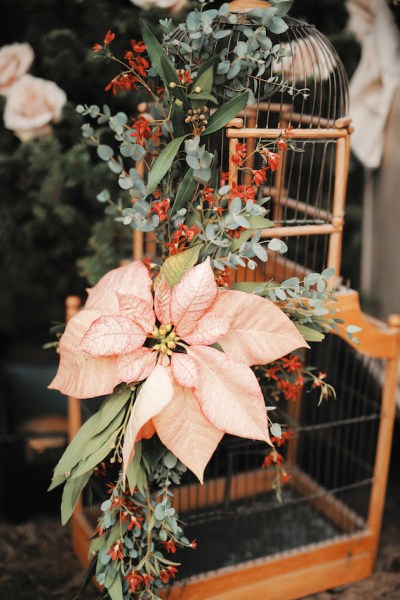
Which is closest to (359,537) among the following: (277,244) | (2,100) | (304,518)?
(304,518)

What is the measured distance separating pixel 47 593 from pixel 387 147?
142cm

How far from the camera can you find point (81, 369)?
89cm

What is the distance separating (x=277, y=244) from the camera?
0.92 meters

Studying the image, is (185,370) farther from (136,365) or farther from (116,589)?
(116,589)

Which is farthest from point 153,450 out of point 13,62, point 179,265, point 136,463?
point 13,62

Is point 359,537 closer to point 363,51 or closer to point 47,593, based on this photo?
point 47,593

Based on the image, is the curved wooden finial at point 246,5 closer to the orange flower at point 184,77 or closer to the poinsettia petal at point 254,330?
the orange flower at point 184,77

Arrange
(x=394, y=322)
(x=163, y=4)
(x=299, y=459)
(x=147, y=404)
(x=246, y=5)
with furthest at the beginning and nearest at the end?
(x=299, y=459)
(x=163, y=4)
(x=394, y=322)
(x=246, y=5)
(x=147, y=404)

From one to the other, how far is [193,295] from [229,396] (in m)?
0.14

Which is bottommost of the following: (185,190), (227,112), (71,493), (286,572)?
(286,572)

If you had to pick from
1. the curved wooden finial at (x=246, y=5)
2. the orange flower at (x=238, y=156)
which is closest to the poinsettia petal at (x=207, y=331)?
the orange flower at (x=238, y=156)

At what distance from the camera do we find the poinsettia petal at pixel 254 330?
0.89 meters

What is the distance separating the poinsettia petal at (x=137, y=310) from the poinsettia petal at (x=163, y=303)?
0.01m

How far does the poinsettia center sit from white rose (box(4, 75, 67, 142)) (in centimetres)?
89
